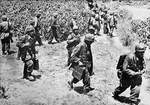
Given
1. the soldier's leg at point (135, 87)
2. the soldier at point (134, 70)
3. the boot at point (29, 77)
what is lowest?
the boot at point (29, 77)

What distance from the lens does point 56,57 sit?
1393cm

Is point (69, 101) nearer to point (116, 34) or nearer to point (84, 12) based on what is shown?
point (116, 34)

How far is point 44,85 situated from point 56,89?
0.55 metres

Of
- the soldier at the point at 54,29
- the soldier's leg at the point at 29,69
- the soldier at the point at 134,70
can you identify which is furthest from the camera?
the soldier at the point at 54,29

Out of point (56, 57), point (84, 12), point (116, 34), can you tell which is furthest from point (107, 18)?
point (56, 57)

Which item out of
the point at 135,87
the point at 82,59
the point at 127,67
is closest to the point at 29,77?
the point at 82,59

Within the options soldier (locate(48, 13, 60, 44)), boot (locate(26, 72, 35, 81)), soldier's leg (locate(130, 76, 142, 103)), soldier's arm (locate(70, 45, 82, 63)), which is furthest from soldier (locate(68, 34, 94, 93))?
soldier (locate(48, 13, 60, 44))

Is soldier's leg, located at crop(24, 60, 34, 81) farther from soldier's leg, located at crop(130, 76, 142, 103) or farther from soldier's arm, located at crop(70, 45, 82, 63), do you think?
soldier's leg, located at crop(130, 76, 142, 103)

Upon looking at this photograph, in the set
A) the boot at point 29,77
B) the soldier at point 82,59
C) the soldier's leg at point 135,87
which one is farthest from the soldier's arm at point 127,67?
the boot at point 29,77

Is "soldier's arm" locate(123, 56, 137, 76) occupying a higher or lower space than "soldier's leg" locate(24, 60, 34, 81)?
higher

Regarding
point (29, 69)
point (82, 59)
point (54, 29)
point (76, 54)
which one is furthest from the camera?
point (54, 29)

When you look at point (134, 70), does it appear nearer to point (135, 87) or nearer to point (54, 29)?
point (135, 87)

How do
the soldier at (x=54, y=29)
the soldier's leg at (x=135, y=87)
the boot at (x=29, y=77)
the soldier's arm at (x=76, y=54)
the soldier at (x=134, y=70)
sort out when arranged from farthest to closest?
the soldier at (x=54, y=29), the boot at (x=29, y=77), the soldier's arm at (x=76, y=54), the soldier's leg at (x=135, y=87), the soldier at (x=134, y=70)

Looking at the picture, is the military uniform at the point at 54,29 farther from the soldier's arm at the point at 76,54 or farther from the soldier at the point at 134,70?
the soldier at the point at 134,70
